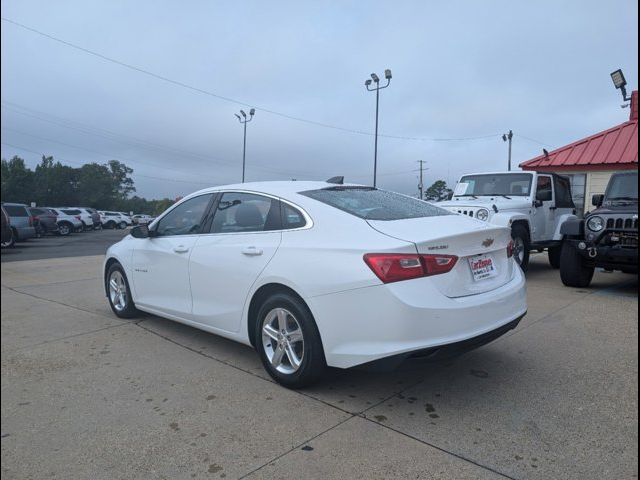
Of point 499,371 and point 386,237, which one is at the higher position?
point 386,237

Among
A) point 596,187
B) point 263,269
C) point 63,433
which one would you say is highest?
point 596,187

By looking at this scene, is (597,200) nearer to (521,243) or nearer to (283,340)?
(521,243)

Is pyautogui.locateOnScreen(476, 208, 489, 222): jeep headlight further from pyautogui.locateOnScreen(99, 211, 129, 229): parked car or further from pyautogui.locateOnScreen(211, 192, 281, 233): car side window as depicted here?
pyautogui.locateOnScreen(99, 211, 129, 229): parked car

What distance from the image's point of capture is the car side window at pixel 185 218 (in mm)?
4492

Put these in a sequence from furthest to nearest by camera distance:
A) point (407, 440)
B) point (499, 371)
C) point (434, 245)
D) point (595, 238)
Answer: point (595, 238), point (499, 371), point (434, 245), point (407, 440)

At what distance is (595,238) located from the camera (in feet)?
22.7

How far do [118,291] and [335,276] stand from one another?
11.4 ft

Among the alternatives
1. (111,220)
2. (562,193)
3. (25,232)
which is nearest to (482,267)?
(562,193)

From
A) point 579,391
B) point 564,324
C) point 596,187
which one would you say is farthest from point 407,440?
point 596,187

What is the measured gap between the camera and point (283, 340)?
11.3ft

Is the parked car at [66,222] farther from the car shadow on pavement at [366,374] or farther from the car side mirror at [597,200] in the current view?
the car side mirror at [597,200]

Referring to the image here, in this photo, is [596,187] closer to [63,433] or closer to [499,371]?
[499,371]

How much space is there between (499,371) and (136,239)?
3817mm

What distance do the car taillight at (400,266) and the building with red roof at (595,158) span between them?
558 inches
